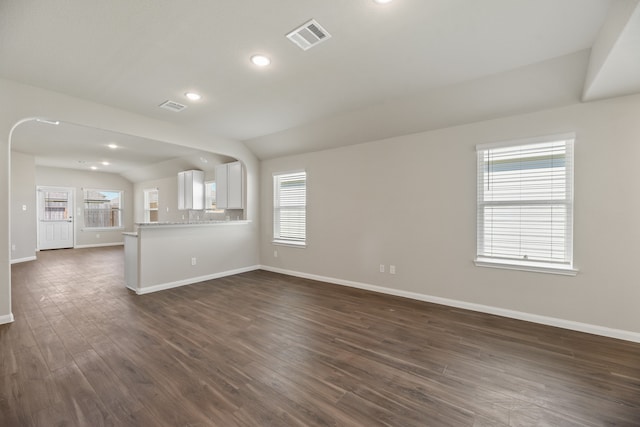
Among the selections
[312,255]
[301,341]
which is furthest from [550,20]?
[312,255]

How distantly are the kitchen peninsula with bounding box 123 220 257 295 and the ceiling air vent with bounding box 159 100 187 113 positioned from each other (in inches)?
72.5

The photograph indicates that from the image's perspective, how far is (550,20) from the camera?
2098mm

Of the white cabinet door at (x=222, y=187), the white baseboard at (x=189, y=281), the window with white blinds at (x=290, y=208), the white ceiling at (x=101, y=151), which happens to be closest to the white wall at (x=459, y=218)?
the window with white blinds at (x=290, y=208)

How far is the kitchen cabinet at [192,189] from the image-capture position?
7.15 meters

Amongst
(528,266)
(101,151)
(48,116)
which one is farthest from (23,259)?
(528,266)

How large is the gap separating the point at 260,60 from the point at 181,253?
3.56 meters

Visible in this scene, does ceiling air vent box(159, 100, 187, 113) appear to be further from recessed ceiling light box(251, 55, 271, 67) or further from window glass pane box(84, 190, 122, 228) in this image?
window glass pane box(84, 190, 122, 228)

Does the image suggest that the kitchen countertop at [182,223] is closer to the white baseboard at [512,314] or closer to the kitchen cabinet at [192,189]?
the kitchen cabinet at [192,189]

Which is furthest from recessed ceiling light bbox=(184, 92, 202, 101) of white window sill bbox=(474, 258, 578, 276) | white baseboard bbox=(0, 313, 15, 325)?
white window sill bbox=(474, 258, 578, 276)

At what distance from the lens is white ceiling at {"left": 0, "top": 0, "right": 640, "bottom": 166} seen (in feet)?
6.56

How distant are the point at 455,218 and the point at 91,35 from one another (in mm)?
4318

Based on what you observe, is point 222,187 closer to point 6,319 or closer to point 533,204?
point 6,319

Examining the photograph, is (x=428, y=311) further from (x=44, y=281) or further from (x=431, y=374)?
(x=44, y=281)

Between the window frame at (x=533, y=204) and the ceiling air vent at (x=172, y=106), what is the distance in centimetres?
405
